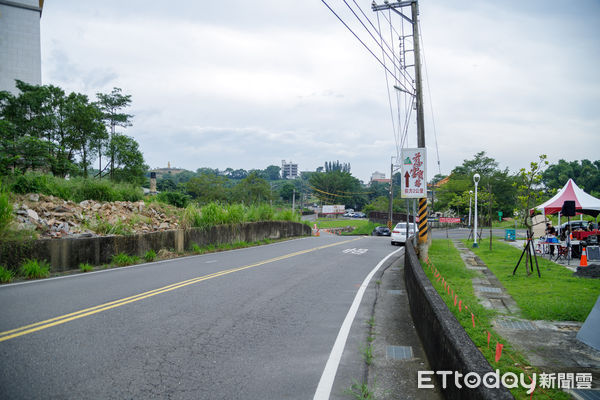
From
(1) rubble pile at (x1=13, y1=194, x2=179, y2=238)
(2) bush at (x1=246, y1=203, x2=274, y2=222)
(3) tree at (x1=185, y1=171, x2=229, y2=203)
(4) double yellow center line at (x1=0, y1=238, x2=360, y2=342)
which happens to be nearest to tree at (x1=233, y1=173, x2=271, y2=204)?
(3) tree at (x1=185, y1=171, x2=229, y2=203)

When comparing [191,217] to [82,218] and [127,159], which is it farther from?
[127,159]

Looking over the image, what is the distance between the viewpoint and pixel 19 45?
110 ft

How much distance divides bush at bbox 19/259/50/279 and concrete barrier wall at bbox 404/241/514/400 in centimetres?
879

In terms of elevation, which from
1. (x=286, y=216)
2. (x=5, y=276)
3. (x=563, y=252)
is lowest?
(x=563, y=252)

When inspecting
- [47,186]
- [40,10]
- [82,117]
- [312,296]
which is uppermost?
[40,10]

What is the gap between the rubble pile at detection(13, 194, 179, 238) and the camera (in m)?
11.4

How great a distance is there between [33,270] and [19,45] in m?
34.5

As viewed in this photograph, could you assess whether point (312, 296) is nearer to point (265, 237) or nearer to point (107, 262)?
point (107, 262)

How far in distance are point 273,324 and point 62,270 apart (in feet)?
23.5

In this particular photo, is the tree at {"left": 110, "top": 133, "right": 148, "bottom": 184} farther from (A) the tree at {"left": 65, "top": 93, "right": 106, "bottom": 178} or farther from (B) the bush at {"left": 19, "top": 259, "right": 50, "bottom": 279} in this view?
(B) the bush at {"left": 19, "top": 259, "right": 50, "bottom": 279}

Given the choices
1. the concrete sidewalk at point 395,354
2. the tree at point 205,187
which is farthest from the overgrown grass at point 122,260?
the tree at point 205,187

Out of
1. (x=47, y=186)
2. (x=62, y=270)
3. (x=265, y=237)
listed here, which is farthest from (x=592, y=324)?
(x=265, y=237)

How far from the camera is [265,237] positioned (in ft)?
77.0

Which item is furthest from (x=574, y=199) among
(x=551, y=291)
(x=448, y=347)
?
(x=448, y=347)
